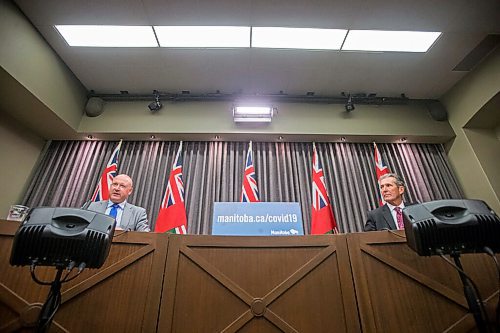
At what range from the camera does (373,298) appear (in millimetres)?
1402

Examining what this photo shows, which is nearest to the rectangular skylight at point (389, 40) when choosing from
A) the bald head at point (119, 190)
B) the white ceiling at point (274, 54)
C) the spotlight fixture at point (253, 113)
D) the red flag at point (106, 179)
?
the white ceiling at point (274, 54)

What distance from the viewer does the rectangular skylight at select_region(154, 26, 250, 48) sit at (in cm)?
305

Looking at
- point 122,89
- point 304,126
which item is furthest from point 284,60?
point 122,89

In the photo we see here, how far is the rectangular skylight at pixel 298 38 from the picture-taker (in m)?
3.09

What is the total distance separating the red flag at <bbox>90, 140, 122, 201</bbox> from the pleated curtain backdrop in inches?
4.0

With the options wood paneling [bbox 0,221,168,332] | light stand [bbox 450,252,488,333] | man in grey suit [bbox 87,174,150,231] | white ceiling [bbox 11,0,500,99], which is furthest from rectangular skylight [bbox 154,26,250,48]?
light stand [bbox 450,252,488,333]

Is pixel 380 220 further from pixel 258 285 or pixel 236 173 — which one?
pixel 236 173

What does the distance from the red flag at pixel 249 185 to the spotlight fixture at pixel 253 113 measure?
23.7 inches

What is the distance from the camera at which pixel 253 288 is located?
57.2 inches

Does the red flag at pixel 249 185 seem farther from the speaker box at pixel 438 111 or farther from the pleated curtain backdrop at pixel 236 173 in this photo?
the speaker box at pixel 438 111

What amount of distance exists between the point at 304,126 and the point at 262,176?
1039 mm

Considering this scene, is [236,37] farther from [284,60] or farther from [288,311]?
[288,311]

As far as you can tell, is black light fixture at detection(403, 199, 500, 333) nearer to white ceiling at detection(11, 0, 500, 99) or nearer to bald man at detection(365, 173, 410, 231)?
bald man at detection(365, 173, 410, 231)

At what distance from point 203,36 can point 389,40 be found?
7.62ft
